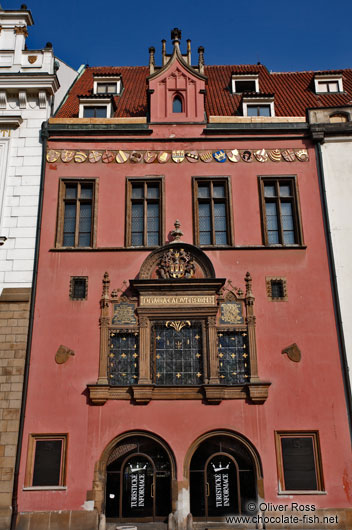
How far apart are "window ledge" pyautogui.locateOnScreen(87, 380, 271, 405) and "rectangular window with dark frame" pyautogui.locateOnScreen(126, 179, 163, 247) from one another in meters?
4.30

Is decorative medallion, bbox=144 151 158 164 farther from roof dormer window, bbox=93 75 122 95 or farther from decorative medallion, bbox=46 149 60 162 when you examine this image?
roof dormer window, bbox=93 75 122 95

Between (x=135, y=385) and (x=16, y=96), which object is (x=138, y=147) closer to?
(x=16, y=96)

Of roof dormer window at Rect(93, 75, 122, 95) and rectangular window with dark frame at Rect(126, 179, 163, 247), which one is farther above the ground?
roof dormer window at Rect(93, 75, 122, 95)

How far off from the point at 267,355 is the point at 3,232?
8.53 meters

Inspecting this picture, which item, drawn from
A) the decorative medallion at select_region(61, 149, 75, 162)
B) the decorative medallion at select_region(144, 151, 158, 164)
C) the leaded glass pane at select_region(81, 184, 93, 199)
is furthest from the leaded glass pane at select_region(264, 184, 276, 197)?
the decorative medallion at select_region(61, 149, 75, 162)

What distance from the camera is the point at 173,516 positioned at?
46.1 feet

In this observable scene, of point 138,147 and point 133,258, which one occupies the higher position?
point 138,147

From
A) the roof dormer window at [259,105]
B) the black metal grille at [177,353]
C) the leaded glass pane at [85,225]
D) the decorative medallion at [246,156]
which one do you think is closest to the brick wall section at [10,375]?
the leaded glass pane at [85,225]

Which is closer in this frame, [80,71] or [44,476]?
[44,476]

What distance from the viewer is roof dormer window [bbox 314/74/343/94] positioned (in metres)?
21.4

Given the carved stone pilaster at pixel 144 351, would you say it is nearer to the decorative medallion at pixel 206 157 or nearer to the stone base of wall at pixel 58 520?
the stone base of wall at pixel 58 520

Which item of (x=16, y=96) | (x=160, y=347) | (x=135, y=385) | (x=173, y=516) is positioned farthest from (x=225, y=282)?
(x=16, y=96)

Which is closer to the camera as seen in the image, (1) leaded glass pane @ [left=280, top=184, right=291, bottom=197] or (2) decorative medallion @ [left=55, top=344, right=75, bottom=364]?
(2) decorative medallion @ [left=55, top=344, right=75, bottom=364]

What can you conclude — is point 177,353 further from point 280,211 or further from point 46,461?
point 280,211
